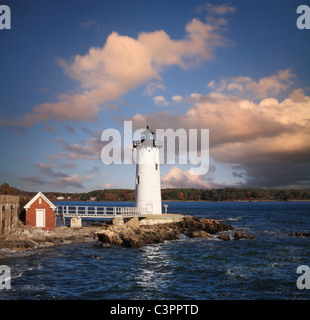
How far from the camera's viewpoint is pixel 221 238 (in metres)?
32.6

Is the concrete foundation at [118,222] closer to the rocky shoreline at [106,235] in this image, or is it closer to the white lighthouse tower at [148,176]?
the rocky shoreline at [106,235]

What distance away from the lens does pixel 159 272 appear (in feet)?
62.9

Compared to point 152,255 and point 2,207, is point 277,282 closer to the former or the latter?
point 152,255

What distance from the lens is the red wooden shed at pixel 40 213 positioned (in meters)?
31.4

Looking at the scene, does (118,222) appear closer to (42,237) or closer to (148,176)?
(148,176)

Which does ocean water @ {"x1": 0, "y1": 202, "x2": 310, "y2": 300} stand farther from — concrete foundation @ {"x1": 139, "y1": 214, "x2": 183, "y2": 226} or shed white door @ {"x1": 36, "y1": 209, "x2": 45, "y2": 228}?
concrete foundation @ {"x1": 139, "y1": 214, "x2": 183, "y2": 226}

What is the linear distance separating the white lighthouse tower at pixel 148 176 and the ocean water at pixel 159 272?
9.66 m
